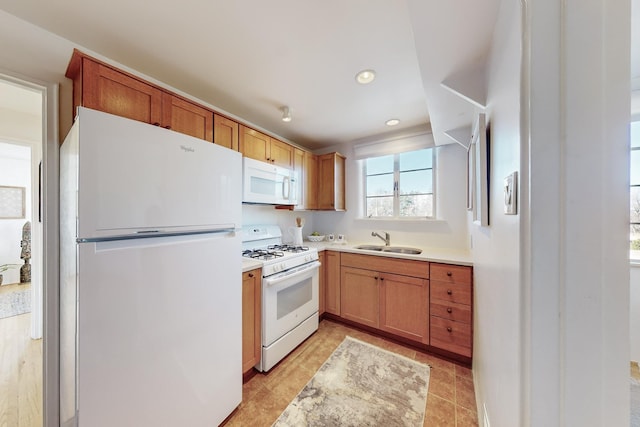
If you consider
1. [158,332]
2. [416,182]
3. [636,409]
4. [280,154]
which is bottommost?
[636,409]

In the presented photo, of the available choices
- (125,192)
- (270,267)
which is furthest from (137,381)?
(270,267)

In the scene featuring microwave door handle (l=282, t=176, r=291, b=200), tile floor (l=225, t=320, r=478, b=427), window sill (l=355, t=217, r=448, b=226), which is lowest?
tile floor (l=225, t=320, r=478, b=427)

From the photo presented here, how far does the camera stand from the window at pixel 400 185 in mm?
2738

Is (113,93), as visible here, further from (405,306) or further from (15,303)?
(15,303)

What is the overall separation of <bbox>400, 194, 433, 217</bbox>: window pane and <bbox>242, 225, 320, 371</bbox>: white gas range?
133 cm

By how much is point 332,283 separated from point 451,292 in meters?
1.22

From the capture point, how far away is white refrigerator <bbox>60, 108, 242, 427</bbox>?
885 mm

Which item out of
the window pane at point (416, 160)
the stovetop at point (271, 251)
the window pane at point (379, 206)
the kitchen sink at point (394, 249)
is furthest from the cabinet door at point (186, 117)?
the window pane at point (416, 160)

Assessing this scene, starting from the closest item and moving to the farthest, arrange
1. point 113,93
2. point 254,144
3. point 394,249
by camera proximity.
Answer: point 113,93, point 254,144, point 394,249

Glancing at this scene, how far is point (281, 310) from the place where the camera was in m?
1.95

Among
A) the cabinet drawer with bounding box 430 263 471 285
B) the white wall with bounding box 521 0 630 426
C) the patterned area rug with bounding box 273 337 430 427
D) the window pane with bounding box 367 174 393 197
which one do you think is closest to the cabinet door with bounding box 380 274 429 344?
the cabinet drawer with bounding box 430 263 471 285

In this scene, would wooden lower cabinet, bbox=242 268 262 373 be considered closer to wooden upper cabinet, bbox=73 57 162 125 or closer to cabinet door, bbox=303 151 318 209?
wooden upper cabinet, bbox=73 57 162 125

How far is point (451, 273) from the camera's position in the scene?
1934mm

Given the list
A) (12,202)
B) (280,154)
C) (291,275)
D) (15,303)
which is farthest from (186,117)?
(12,202)
